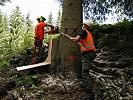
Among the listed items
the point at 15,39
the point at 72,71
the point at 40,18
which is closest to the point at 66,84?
the point at 72,71

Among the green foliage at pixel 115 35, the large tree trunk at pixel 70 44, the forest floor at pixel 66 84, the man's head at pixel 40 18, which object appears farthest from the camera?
the man's head at pixel 40 18

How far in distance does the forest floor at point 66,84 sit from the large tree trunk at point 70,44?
0.29m

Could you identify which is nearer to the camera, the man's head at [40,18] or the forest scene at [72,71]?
the forest scene at [72,71]

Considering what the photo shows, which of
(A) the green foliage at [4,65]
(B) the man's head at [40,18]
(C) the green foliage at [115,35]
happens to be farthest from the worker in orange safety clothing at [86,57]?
(A) the green foliage at [4,65]

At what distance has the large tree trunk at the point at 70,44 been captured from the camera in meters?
6.40

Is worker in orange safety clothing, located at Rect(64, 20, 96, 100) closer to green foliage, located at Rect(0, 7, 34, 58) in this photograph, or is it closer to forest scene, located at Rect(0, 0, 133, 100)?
forest scene, located at Rect(0, 0, 133, 100)

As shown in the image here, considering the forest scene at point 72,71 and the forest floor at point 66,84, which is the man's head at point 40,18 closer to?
the forest scene at point 72,71

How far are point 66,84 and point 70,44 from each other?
3.52 ft

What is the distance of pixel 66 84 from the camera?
6.09m

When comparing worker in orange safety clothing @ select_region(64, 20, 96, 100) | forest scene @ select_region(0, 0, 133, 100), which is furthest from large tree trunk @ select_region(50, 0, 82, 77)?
worker in orange safety clothing @ select_region(64, 20, 96, 100)

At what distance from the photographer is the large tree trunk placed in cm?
640

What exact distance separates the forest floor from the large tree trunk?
29cm

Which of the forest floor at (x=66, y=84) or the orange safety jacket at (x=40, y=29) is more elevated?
the orange safety jacket at (x=40, y=29)

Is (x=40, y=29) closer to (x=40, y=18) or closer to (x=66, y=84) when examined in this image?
(x=40, y=18)
